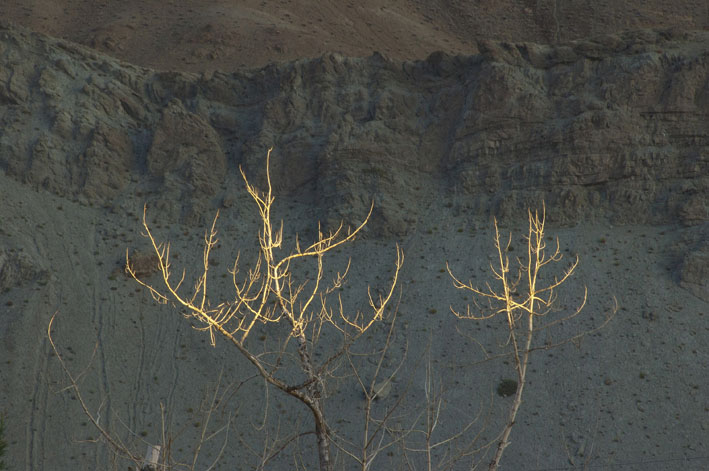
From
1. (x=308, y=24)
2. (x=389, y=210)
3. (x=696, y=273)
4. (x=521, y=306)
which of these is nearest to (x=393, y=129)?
(x=389, y=210)

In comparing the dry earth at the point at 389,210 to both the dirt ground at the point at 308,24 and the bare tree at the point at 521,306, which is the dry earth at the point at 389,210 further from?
the dirt ground at the point at 308,24

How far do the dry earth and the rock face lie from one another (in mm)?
116

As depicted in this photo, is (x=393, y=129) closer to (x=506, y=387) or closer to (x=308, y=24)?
(x=506, y=387)

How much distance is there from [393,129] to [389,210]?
5.71 meters

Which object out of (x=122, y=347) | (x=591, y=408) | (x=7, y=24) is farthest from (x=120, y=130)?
(x=591, y=408)

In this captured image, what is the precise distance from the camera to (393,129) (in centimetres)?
4206

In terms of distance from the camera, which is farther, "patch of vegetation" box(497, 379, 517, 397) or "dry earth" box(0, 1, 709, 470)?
"patch of vegetation" box(497, 379, 517, 397)

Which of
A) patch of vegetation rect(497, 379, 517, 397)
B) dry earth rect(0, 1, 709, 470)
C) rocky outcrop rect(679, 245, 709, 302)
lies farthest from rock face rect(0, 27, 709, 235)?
patch of vegetation rect(497, 379, 517, 397)

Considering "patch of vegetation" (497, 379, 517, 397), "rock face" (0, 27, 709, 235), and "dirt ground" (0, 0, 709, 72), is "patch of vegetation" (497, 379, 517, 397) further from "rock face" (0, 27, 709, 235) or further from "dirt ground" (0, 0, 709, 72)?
"dirt ground" (0, 0, 709, 72)

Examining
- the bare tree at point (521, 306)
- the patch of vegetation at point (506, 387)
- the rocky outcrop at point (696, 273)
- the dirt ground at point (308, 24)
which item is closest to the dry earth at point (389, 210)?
the rocky outcrop at point (696, 273)

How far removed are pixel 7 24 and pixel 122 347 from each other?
78.8ft

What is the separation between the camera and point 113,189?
41.1m

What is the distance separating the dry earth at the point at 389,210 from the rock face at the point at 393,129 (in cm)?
12

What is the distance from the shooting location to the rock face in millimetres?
37344
